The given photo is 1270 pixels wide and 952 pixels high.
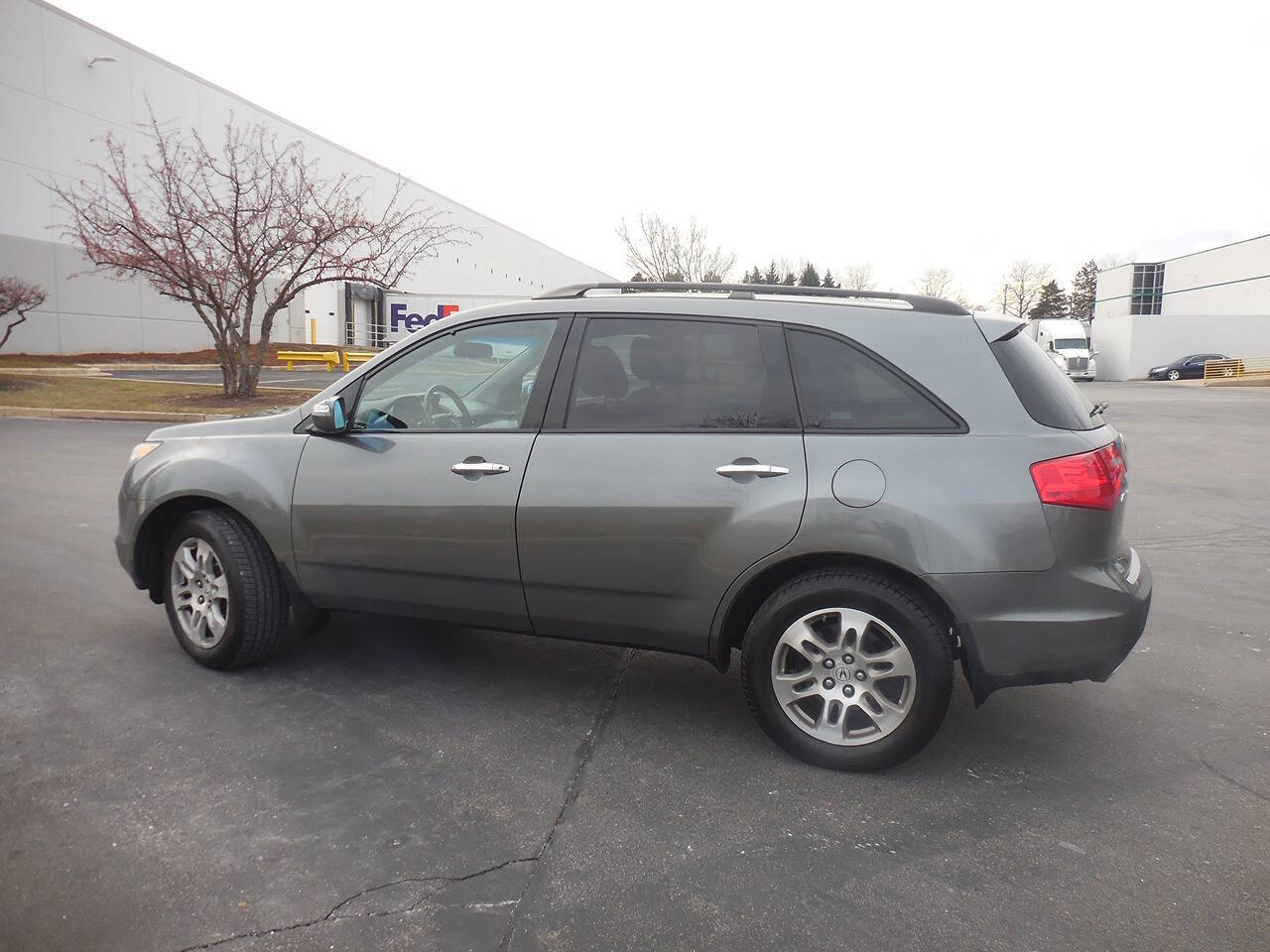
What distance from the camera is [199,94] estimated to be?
35938 millimetres

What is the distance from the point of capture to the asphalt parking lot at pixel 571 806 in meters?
2.53

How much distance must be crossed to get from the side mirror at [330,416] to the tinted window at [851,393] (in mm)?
1960

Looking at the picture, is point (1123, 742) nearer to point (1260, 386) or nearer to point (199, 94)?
point (199, 94)

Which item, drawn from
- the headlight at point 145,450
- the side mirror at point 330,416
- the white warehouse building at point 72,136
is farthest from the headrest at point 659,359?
the white warehouse building at point 72,136

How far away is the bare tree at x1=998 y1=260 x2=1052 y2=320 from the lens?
94.9 meters

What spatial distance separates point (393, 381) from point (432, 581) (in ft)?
3.03

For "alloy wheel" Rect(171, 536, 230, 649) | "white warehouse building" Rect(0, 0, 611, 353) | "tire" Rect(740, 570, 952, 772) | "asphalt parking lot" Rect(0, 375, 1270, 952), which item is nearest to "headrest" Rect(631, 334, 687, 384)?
"tire" Rect(740, 570, 952, 772)

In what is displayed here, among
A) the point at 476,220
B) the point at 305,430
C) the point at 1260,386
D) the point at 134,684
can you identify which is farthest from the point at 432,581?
the point at 476,220

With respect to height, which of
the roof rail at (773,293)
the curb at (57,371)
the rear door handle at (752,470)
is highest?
the roof rail at (773,293)

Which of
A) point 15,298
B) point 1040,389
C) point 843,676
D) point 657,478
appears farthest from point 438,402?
point 15,298

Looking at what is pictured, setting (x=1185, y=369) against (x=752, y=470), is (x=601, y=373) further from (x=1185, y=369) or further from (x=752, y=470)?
(x=1185, y=369)

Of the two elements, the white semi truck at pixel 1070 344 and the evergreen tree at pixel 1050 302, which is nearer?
the white semi truck at pixel 1070 344

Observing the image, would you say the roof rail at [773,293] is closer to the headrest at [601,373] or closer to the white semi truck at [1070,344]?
the headrest at [601,373]

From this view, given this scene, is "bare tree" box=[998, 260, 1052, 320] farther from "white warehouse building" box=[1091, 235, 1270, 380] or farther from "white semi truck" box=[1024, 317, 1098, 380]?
"white semi truck" box=[1024, 317, 1098, 380]
